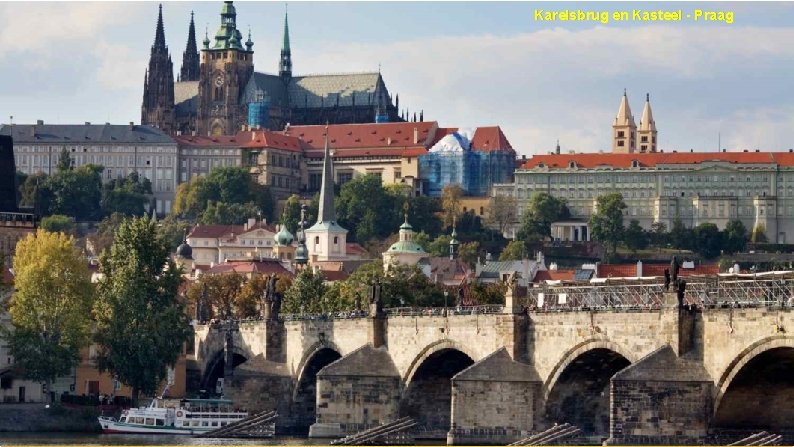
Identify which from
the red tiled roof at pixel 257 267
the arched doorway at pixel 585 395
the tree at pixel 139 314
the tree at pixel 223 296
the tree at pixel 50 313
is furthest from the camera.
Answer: the red tiled roof at pixel 257 267

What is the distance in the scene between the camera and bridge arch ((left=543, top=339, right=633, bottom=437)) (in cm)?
7925

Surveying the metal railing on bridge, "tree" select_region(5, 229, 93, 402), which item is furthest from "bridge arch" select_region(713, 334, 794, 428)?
"tree" select_region(5, 229, 93, 402)

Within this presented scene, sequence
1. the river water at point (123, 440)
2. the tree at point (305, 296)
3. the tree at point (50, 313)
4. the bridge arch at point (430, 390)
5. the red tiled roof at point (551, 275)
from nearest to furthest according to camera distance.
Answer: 1. the bridge arch at point (430, 390)
2. the river water at point (123, 440)
3. the tree at point (50, 313)
4. the tree at point (305, 296)
5. the red tiled roof at point (551, 275)

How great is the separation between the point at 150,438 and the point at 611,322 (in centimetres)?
2782

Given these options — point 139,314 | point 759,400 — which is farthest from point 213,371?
point 759,400

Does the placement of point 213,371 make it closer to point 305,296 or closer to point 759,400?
point 305,296

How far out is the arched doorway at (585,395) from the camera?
79.4 m

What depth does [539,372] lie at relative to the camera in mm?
80438

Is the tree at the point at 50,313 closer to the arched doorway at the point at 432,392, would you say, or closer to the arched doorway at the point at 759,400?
the arched doorway at the point at 432,392

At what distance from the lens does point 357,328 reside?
314ft

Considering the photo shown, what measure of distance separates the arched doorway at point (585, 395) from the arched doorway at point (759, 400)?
8.80 m

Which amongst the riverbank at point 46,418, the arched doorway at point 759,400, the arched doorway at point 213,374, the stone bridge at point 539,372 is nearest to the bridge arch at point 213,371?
the arched doorway at point 213,374

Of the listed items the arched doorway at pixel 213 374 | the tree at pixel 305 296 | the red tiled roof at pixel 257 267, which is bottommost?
the arched doorway at pixel 213 374

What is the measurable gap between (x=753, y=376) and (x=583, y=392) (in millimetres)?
10315
